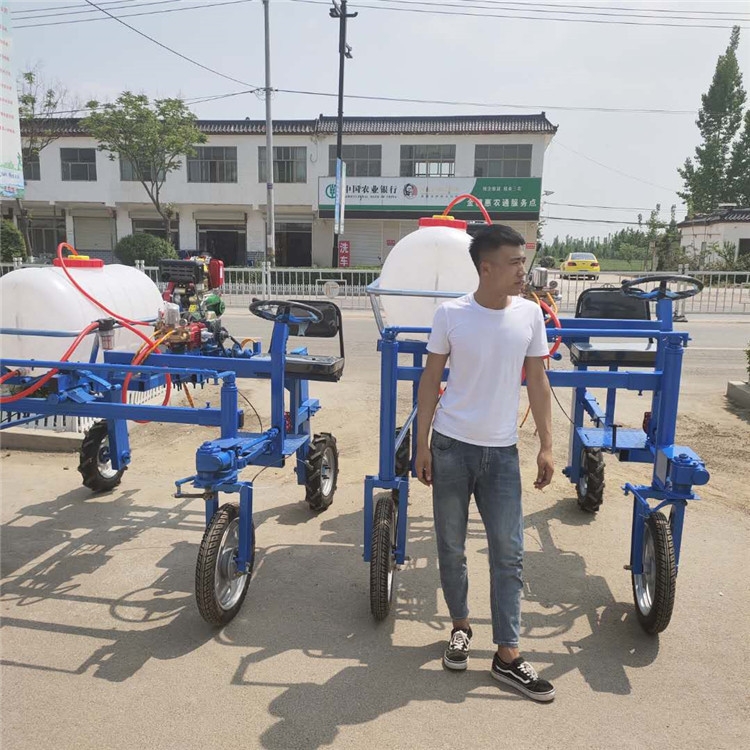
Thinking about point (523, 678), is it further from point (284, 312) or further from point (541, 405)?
point (284, 312)

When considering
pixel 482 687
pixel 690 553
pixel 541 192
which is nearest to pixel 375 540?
pixel 482 687

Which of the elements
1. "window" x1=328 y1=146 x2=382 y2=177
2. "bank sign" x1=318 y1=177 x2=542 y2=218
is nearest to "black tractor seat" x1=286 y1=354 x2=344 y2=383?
"bank sign" x1=318 y1=177 x2=542 y2=218

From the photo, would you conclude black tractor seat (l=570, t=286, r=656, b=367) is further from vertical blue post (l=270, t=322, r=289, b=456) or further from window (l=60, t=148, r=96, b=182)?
window (l=60, t=148, r=96, b=182)

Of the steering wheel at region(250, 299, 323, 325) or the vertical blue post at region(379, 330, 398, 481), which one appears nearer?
the vertical blue post at region(379, 330, 398, 481)

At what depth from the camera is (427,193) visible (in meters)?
29.3

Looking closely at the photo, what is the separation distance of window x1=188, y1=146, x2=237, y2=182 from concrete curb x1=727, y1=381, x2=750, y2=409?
1045 inches

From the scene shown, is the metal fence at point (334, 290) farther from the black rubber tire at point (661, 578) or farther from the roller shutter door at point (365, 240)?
the black rubber tire at point (661, 578)

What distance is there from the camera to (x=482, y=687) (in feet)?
9.34

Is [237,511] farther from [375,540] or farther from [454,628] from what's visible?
[454,628]

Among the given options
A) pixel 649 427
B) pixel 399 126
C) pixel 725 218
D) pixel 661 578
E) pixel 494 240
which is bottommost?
pixel 661 578

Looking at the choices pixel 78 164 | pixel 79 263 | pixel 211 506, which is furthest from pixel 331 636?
pixel 78 164

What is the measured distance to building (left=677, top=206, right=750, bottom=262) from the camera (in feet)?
124

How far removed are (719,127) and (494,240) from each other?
53306 mm

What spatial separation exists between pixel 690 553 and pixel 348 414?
13.1 feet
